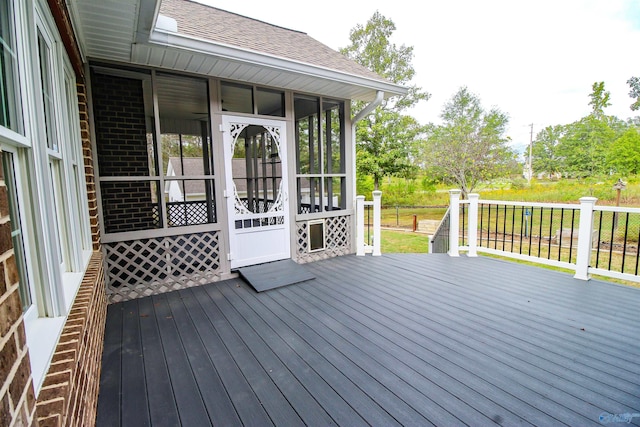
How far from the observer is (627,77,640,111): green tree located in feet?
50.9

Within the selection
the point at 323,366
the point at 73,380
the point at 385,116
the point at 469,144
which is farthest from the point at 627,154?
the point at 73,380

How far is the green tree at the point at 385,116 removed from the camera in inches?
558

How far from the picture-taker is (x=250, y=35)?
429 cm

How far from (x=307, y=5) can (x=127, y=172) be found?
18255 millimetres

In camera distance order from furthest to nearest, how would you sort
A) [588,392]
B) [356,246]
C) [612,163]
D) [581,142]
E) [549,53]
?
[549,53] → [581,142] → [612,163] → [356,246] → [588,392]

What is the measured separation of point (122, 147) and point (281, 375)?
12.1 ft

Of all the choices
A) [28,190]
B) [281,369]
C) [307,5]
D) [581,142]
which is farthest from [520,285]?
[307,5]

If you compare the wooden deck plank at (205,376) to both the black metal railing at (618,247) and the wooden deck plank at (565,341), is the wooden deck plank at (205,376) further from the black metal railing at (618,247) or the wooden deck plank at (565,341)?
the black metal railing at (618,247)

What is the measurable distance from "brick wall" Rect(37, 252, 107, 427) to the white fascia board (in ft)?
7.82

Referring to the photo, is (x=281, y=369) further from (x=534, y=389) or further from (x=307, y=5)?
(x=307, y=5)

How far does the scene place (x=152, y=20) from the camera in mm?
2510

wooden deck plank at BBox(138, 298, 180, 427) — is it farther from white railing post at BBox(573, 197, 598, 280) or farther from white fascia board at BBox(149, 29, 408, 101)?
white railing post at BBox(573, 197, 598, 280)

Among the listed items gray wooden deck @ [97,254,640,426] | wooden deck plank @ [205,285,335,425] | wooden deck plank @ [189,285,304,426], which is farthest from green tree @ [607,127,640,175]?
wooden deck plank @ [189,285,304,426]

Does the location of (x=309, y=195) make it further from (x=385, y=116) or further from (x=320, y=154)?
(x=385, y=116)
